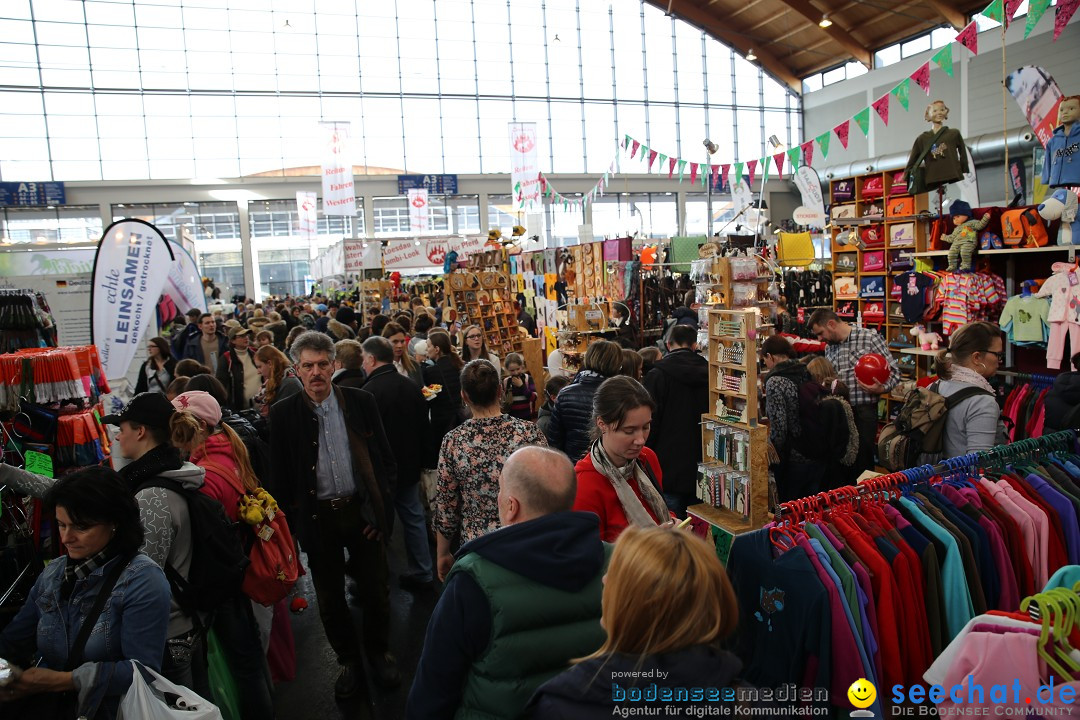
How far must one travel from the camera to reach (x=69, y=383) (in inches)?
141

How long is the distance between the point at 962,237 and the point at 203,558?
6.03m

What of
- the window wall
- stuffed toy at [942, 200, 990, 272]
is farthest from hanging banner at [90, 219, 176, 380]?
the window wall

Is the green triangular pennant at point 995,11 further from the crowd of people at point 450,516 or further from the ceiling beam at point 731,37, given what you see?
the ceiling beam at point 731,37

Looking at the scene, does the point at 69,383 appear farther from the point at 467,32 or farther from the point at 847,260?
the point at 467,32

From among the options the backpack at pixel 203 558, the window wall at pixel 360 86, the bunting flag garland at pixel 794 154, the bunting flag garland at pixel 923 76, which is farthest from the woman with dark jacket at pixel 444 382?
the window wall at pixel 360 86

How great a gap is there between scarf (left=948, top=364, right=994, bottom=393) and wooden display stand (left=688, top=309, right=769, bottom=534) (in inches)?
38.9

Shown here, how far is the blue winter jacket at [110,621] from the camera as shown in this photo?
1.86 metres

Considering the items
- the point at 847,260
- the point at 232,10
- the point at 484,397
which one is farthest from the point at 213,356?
the point at 232,10

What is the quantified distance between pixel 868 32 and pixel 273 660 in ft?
82.5

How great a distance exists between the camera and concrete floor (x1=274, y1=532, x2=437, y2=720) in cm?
316

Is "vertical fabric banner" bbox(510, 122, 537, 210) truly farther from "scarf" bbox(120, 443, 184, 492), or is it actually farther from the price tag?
"scarf" bbox(120, 443, 184, 492)

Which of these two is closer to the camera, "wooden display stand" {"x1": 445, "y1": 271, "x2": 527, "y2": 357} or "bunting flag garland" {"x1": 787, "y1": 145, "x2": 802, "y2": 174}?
"wooden display stand" {"x1": 445, "y1": 271, "x2": 527, "y2": 357}

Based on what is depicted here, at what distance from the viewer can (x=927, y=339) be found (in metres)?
6.38

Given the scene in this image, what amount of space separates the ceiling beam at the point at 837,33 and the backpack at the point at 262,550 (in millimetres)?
22942
